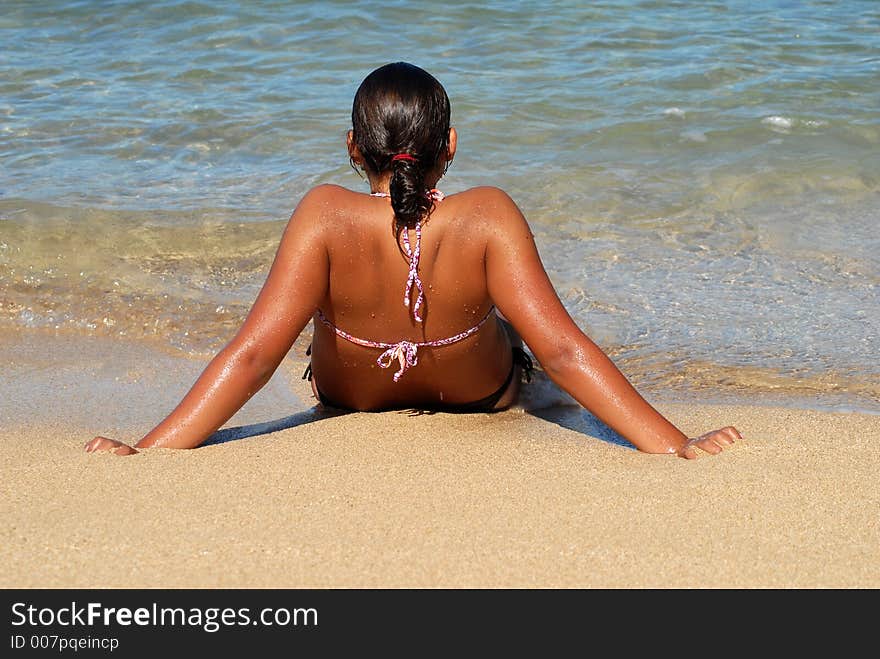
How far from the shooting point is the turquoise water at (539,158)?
4.68 meters

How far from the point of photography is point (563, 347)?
301cm

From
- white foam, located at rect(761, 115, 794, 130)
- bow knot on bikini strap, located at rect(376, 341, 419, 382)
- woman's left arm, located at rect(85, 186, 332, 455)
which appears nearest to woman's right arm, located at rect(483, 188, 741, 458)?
bow knot on bikini strap, located at rect(376, 341, 419, 382)

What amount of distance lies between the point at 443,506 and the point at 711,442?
78cm

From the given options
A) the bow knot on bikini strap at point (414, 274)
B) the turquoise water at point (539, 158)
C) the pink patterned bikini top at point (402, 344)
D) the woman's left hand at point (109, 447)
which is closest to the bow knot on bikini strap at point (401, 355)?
the pink patterned bikini top at point (402, 344)

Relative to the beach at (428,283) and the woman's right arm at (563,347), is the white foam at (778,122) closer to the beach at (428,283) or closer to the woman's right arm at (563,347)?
the beach at (428,283)

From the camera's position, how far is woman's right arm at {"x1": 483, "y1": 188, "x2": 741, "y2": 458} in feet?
9.80

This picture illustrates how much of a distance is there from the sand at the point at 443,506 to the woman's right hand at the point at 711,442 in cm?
3

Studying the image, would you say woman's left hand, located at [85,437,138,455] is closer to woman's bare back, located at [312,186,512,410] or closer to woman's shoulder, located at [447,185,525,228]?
woman's bare back, located at [312,186,512,410]

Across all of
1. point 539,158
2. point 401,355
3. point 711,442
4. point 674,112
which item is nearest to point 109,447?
point 401,355

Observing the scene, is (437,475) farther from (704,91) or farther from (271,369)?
(704,91)

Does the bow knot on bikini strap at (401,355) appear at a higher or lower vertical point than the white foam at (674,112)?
higher

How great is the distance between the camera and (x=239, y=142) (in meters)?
7.13

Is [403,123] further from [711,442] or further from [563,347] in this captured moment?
[711,442]

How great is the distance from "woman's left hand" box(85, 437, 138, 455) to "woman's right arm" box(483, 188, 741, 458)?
40.8 inches
